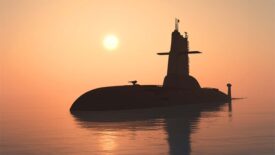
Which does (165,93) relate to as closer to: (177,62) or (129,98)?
(129,98)

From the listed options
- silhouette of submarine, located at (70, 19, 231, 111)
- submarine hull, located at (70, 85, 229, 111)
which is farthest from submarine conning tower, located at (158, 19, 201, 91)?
submarine hull, located at (70, 85, 229, 111)

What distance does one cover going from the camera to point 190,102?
106 m

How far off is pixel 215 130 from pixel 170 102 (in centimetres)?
5622

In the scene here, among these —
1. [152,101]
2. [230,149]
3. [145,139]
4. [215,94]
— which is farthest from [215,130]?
[215,94]

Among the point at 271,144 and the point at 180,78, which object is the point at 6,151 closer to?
the point at 271,144

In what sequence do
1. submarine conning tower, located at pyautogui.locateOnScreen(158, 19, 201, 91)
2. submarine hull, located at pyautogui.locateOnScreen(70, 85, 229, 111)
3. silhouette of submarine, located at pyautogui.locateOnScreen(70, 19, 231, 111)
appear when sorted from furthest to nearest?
submarine conning tower, located at pyautogui.locateOnScreen(158, 19, 201, 91)
silhouette of submarine, located at pyautogui.locateOnScreen(70, 19, 231, 111)
submarine hull, located at pyautogui.locateOnScreen(70, 85, 229, 111)

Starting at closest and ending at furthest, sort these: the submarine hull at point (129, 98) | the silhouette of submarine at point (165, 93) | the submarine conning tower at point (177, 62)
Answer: the submarine hull at point (129, 98)
the silhouette of submarine at point (165, 93)
the submarine conning tower at point (177, 62)

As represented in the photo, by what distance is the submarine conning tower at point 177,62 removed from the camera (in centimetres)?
10550

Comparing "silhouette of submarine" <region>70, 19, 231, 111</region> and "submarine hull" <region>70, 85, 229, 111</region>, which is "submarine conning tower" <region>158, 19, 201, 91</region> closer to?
"silhouette of submarine" <region>70, 19, 231, 111</region>

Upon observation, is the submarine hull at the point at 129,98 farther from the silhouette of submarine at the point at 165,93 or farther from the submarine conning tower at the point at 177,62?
the submarine conning tower at the point at 177,62

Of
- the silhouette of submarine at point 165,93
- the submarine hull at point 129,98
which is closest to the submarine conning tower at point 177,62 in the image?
the silhouette of submarine at point 165,93

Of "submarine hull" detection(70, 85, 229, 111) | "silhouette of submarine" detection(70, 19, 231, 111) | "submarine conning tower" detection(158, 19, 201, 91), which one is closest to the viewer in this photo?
"submarine hull" detection(70, 85, 229, 111)

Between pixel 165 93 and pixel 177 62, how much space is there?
36.9 feet

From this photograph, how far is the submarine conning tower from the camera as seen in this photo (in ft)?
346
